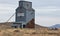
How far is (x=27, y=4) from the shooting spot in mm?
73375

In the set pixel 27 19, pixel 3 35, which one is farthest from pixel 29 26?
pixel 3 35

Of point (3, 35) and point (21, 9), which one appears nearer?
point (3, 35)

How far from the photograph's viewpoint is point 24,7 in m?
73.7

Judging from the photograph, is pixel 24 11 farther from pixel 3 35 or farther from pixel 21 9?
pixel 3 35

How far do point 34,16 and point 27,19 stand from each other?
1.98 meters

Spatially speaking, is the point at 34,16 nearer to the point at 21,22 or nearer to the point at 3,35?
the point at 21,22

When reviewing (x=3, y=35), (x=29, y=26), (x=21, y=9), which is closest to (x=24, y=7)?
(x=21, y=9)

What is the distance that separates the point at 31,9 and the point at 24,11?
6.25 ft

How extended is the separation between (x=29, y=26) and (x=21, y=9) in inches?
208

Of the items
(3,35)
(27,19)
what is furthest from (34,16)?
(3,35)

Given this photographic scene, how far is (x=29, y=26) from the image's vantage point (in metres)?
71.3

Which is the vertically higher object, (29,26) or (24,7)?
(24,7)

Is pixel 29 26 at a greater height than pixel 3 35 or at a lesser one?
lesser

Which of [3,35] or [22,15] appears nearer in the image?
[3,35]
